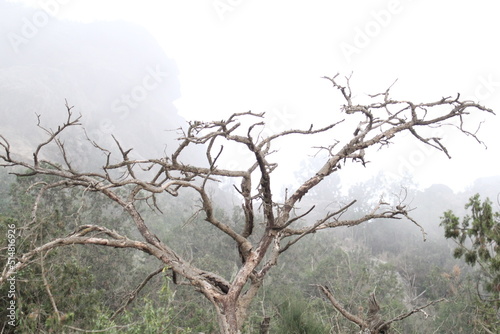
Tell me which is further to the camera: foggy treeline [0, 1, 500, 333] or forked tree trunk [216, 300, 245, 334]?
foggy treeline [0, 1, 500, 333]

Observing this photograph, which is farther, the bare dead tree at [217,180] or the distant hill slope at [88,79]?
the distant hill slope at [88,79]

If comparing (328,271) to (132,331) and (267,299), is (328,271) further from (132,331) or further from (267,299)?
(132,331)

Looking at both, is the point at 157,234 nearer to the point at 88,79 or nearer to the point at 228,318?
the point at 228,318

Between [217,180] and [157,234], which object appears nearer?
[217,180]

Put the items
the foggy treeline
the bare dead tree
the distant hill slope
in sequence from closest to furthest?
1. the bare dead tree
2. the foggy treeline
3. the distant hill slope

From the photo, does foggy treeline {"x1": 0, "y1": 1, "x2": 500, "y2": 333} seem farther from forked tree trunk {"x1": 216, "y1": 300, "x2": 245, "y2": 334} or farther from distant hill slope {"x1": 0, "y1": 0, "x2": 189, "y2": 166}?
forked tree trunk {"x1": 216, "y1": 300, "x2": 245, "y2": 334}

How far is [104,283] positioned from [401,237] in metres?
26.5

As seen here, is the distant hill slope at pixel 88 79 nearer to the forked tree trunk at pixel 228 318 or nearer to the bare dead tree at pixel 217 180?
the bare dead tree at pixel 217 180

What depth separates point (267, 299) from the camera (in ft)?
38.8

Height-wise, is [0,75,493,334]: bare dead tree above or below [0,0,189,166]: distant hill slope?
below

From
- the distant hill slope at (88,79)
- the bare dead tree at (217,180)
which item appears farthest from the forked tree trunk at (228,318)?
the distant hill slope at (88,79)

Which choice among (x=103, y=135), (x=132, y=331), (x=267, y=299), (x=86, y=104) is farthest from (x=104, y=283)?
(x=86, y=104)

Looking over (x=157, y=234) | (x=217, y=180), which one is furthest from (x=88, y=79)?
(x=217, y=180)

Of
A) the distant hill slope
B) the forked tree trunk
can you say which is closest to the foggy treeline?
the distant hill slope
